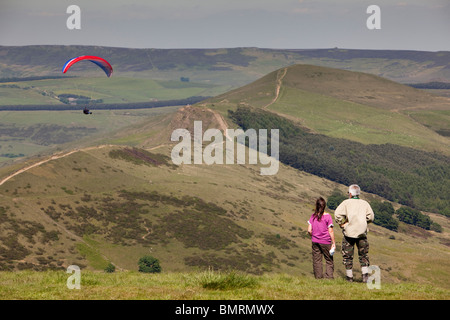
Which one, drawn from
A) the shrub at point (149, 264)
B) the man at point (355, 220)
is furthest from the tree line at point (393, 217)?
the man at point (355, 220)

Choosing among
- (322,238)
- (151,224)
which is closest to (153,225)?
(151,224)

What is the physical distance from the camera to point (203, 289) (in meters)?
16.8

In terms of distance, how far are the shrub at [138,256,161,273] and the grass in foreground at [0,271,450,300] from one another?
75.6m

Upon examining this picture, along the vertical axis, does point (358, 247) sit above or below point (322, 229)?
below

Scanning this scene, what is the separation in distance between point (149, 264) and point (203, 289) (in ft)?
267

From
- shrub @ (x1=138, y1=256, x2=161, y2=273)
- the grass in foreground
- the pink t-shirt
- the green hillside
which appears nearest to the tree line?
the green hillside

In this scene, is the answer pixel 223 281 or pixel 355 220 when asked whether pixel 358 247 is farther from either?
pixel 223 281

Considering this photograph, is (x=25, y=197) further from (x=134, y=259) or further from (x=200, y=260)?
(x=200, y=260)

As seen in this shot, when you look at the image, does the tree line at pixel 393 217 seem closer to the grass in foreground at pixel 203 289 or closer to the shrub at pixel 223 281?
the grass in foreground at pixel 203 289

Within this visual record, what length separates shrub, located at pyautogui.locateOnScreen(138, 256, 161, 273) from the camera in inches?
3703

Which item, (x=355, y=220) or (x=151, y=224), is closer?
(x=355, y=220)

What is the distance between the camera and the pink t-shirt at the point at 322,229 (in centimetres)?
2134

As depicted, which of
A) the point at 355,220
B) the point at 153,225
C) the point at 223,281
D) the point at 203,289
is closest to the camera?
the point at 203,289
